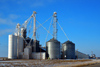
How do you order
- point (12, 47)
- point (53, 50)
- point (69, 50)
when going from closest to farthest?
1. point (12, 47)
2. point (53, 50)
3. point (69, 50)

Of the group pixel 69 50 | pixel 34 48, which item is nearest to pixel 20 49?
pixel 34 48

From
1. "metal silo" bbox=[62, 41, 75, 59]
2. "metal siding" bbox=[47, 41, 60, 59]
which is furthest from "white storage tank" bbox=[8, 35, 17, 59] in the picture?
"metal silo" bbox=[62, 41, 75, 59]

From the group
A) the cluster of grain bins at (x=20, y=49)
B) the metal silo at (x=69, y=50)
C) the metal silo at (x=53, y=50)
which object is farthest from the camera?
the metal silo at (x=69, y=50)

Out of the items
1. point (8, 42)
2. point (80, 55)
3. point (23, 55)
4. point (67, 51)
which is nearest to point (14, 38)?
point (8, 42)

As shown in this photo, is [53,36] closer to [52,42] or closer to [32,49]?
[52,42]

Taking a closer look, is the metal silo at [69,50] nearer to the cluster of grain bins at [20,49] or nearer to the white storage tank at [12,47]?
the cluster of grain bins at [20,49]

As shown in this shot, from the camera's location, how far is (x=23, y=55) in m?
95.4

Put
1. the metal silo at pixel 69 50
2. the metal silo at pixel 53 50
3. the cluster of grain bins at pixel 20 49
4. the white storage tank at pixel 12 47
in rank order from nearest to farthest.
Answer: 1. the white storage tank at pixel 12 47
2. the cluster of grain bins at pixel 20 49
3. the metal silo at pixel 53 50
4. the metal silo at pixel 69 50

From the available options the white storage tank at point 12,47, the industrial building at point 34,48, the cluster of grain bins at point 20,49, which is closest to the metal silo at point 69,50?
the industrial building at point 34,48

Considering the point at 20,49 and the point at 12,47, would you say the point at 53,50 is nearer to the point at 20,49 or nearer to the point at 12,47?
the point at 20,49

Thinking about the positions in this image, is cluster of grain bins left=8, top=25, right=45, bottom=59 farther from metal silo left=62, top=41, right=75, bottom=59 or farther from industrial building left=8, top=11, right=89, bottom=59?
metal silo left=62, top=41, right=75, bottom=59

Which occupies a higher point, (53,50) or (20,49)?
(20,49)

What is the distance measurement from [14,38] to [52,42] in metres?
24.6

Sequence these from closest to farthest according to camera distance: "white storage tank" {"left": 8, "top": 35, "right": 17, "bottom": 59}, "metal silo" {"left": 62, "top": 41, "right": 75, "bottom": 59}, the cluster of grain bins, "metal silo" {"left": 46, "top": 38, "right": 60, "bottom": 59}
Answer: "white storage tank" {"left": 8, "top": 35, "right": 17, "bottom": 59}
the cluster of grain bins
"metal silo" {"left": 46, "top": 38, "right": 60, "bottom": 59}
"metal silo" {"left": 62, "top": 41, "right": 75, "bottom": 59}
